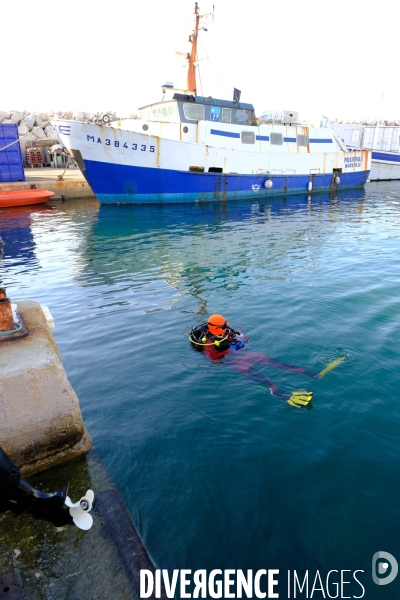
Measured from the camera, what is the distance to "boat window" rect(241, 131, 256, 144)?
23.3 metres

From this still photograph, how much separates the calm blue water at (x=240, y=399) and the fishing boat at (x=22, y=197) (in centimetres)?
989

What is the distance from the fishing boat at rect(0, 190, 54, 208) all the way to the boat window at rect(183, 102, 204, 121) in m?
9.08

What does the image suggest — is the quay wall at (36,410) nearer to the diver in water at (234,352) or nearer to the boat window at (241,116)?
the diver in water at (234,352)

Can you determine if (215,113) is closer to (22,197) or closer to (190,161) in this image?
(190,161)

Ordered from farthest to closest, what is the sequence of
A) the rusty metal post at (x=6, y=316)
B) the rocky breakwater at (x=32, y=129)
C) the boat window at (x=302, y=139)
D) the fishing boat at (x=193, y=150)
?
the rocky breakwater at (x=32, y=129), the boat window at (x=302, y=139), the fishing boat at (x=193, y=150), the rusty metal post at (x=6, y=316)

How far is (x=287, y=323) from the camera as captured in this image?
7.56m

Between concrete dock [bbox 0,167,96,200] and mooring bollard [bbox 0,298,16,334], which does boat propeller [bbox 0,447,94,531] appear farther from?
concrete dock [bbox 0,167,96,200]

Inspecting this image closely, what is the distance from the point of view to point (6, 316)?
397 cm

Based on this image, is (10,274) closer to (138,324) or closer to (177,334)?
(138,324)

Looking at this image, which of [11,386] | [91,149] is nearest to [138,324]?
[11,386]

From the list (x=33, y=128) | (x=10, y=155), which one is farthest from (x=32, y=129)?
(x=10, y=155)

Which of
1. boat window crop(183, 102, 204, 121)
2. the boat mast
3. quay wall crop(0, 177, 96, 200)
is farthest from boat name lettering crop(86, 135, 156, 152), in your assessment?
quay wall crop(0, 177, 96, 200)

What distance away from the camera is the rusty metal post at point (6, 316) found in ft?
12.8

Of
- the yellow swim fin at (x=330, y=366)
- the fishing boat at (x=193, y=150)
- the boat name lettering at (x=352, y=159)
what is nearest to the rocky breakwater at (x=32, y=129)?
the fishing boat at (x=193, y=150)
